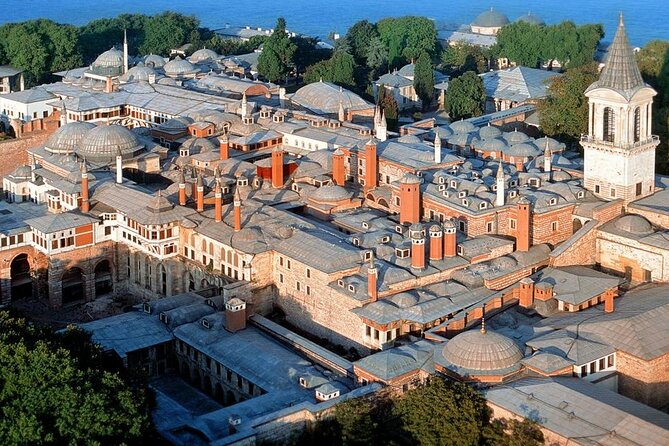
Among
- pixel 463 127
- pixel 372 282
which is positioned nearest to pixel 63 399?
pixel 372 282

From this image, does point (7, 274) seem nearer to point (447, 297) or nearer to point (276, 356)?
point (276, 356)

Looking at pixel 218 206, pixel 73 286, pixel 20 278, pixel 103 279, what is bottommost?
pixel 73 286

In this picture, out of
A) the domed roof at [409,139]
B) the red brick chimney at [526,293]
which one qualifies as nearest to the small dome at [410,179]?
the red brick chimney at [526,293]

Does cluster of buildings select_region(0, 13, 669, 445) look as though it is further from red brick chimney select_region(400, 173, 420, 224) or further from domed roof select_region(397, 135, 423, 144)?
domed roof select_region(397, 135, 423, 144)

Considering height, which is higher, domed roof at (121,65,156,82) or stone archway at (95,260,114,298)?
domed roof at (121,65,156,82)

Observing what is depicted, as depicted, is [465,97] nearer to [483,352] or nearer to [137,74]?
[137,74]

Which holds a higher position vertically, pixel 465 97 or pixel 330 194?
pixel 465 97

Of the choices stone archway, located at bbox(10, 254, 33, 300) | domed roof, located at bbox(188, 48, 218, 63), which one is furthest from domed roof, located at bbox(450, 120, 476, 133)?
domed roof, located at bbox(188, 48, 218, 63)

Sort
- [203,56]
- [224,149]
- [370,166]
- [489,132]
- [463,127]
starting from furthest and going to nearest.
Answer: [203,56], [463,127], [489,132], [224,149], [370,166]
